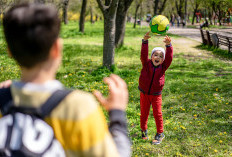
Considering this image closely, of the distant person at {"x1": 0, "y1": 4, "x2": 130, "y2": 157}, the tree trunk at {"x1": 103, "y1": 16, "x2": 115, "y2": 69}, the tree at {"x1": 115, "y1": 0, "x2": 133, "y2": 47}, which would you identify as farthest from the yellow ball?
the tree at {"x1": 115, "y1": 0, "x2": 133, "y2": 47}

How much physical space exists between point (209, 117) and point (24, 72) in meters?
5.20

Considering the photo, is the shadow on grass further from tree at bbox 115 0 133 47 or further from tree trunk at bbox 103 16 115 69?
tree trunk at bbox 103 16 115 69

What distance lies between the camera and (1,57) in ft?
35.6

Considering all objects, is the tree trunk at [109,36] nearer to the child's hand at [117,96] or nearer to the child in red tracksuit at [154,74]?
the child in red tracksuit at [154,74]

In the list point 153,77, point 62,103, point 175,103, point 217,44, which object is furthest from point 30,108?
point 217,44

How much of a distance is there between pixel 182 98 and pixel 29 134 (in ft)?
19.8

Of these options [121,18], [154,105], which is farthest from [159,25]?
[121,18]

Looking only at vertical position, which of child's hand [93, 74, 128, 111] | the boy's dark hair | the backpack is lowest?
the backpack

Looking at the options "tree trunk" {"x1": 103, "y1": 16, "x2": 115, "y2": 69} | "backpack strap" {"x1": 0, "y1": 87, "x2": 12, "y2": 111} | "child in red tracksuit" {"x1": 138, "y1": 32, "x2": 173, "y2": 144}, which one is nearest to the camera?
"backpack strap" {"x1": 0, "y1": 87, "x2": 12, "y2": 111}

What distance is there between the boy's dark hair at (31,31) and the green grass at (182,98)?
3.40 metres

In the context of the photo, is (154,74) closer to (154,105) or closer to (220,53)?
(154,105)

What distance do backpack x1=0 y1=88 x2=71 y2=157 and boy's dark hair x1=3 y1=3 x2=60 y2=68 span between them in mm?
207

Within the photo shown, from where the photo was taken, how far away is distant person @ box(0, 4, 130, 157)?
3.72 ft

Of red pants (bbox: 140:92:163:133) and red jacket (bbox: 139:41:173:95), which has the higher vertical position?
red jacket (bbox: 139:41:173:95)
